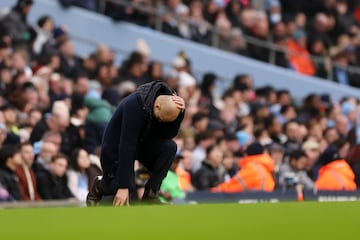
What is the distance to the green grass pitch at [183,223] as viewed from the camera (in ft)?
20.5

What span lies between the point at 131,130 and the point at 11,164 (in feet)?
11.3

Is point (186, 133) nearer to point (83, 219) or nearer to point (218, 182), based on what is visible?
point (218, 182)

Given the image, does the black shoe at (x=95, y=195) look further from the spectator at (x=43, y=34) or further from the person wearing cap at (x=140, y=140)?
the spectator at (x=43, y=34)

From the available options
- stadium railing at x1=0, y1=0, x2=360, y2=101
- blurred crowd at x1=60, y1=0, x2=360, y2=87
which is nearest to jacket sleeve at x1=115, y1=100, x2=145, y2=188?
stadium railing at x1=0, y1=0, x2=360, y2=101

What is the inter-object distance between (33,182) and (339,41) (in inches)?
587

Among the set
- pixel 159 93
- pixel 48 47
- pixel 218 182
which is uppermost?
pixel 159 93

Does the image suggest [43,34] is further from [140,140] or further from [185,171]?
[140,140]

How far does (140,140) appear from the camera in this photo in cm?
1059

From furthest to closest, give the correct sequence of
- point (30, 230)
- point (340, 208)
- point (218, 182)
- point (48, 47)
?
point (48, 47) < point (218, 182) < point (340, 208) < point (30, 230)

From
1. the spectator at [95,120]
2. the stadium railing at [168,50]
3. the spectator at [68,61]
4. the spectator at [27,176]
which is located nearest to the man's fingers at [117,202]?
the spectator at [27,176]

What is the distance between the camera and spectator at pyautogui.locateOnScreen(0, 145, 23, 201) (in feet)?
43.4

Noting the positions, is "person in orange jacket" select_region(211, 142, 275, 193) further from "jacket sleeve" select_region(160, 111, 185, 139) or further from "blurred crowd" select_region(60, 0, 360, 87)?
"blurred crowd" select_region(60, 0, 360, 87)

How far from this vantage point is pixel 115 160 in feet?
35.0

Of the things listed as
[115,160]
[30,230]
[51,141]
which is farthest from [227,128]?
[30,230]
